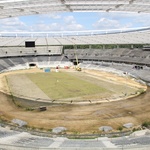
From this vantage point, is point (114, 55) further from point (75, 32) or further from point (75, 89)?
point (75, 89)

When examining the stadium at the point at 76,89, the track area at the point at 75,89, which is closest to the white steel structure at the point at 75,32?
the stadium at the point at 76,89

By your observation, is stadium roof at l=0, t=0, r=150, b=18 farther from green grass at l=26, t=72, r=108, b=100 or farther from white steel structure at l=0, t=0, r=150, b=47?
green grass at l=26, t=72, r=108, b=100

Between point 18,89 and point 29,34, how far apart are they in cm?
5381

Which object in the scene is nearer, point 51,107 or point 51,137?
point 51,137

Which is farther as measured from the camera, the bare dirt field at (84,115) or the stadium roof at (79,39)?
the stadium roof at (79,39)

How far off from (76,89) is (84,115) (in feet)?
52.7

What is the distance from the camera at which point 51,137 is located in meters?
25.2

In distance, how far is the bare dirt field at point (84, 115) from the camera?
29.8 meters

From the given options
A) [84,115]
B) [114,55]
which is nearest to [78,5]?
[84,115]

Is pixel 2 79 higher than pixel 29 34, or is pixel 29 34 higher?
pixel 29 34

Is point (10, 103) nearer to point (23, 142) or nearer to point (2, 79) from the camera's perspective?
point (23, 142)

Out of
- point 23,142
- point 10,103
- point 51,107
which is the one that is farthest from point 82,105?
point 23,142

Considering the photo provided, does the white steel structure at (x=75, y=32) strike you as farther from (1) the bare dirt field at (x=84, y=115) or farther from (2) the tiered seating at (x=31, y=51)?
(1) the bare dirt field at (x=84, y=115)

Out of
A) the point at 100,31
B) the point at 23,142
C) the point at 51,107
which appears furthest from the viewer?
the point at 100,31
